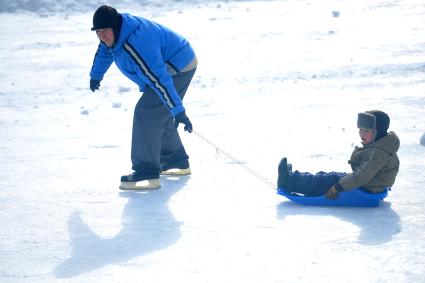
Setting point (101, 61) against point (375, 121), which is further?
point (101, 61)

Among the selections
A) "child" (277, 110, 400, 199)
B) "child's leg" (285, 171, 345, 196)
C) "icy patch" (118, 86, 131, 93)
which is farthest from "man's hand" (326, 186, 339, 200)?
"icy patch" (118, 86, 131, 93)

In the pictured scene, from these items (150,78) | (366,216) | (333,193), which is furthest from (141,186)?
(366,216)

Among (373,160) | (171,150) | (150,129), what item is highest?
(373,160)

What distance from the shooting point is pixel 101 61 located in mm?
6738

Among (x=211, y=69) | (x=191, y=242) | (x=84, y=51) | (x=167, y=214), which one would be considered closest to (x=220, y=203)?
(x=167, y=214)

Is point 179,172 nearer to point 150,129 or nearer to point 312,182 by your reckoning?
point 150,129

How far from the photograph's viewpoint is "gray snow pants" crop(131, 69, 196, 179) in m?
6.32

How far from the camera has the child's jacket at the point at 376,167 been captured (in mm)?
5582

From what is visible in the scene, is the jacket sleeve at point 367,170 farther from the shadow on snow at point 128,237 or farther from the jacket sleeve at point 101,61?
the jacket sleeve at point 101,61

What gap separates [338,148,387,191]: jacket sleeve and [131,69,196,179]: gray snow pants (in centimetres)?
152

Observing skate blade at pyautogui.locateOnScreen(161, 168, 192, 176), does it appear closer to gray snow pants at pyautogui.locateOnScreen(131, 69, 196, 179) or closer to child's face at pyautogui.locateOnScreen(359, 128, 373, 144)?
gray snow pants at pyautogui.locateOnScreen(131, 69, 196, 179)

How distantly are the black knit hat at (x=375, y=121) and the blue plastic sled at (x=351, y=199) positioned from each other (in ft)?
1.24

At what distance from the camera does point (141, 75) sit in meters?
6.16

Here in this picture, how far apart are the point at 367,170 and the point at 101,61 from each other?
2.34m
